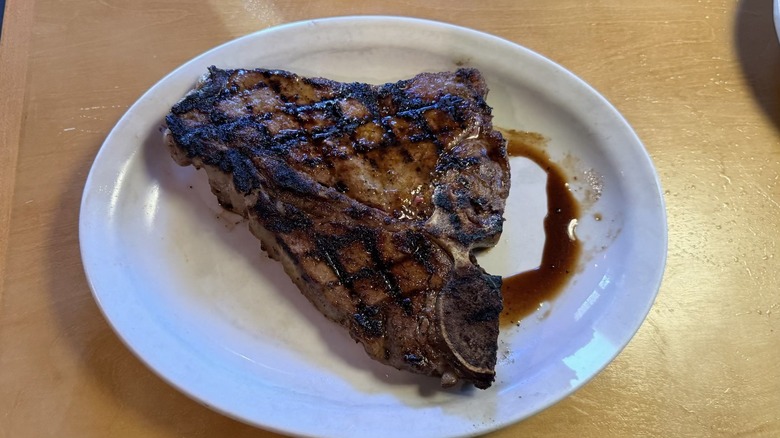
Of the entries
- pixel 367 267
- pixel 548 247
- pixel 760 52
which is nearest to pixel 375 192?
pixel 367 267

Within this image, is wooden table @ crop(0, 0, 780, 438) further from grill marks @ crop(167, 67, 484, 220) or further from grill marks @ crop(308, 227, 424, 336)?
grill marks @ crop(167, 67, 484, 220)

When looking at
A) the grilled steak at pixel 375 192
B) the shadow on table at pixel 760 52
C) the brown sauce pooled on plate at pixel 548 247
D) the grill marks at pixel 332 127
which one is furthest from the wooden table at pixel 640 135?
the grill marks at pixel 332 127

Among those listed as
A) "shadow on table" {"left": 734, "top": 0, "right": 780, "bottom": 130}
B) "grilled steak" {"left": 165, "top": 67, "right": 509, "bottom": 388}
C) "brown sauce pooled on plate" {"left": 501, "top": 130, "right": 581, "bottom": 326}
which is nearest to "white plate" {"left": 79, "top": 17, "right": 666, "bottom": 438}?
"brown sauce pooled on plate" {"left": 501, "top": 130, "right": 581, "bottom": 326}

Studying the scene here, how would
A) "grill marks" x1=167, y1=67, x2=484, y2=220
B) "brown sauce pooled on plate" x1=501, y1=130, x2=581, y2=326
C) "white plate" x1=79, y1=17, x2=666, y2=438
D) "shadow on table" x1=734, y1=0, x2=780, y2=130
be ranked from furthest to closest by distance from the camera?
"shadow on table" x1=734, y1=0, x2=780, y2=130
"brown sauce pooled on plate" x1=501, y1=130, x2=581, y2=326
"grill marks" x1=167, y1=67, x2=484, y2=220
"white plate" x1=79, y1=17, x2=666, y2=438

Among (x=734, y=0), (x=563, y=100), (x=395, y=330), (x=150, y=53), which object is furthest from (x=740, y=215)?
(x=150, y=53)

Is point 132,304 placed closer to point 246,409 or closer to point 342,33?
point 246,409

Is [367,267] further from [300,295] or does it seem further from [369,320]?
[300,295]

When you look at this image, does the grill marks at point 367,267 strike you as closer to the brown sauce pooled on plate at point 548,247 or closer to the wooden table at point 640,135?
the brown sauce pooled on plate at point 548,247
